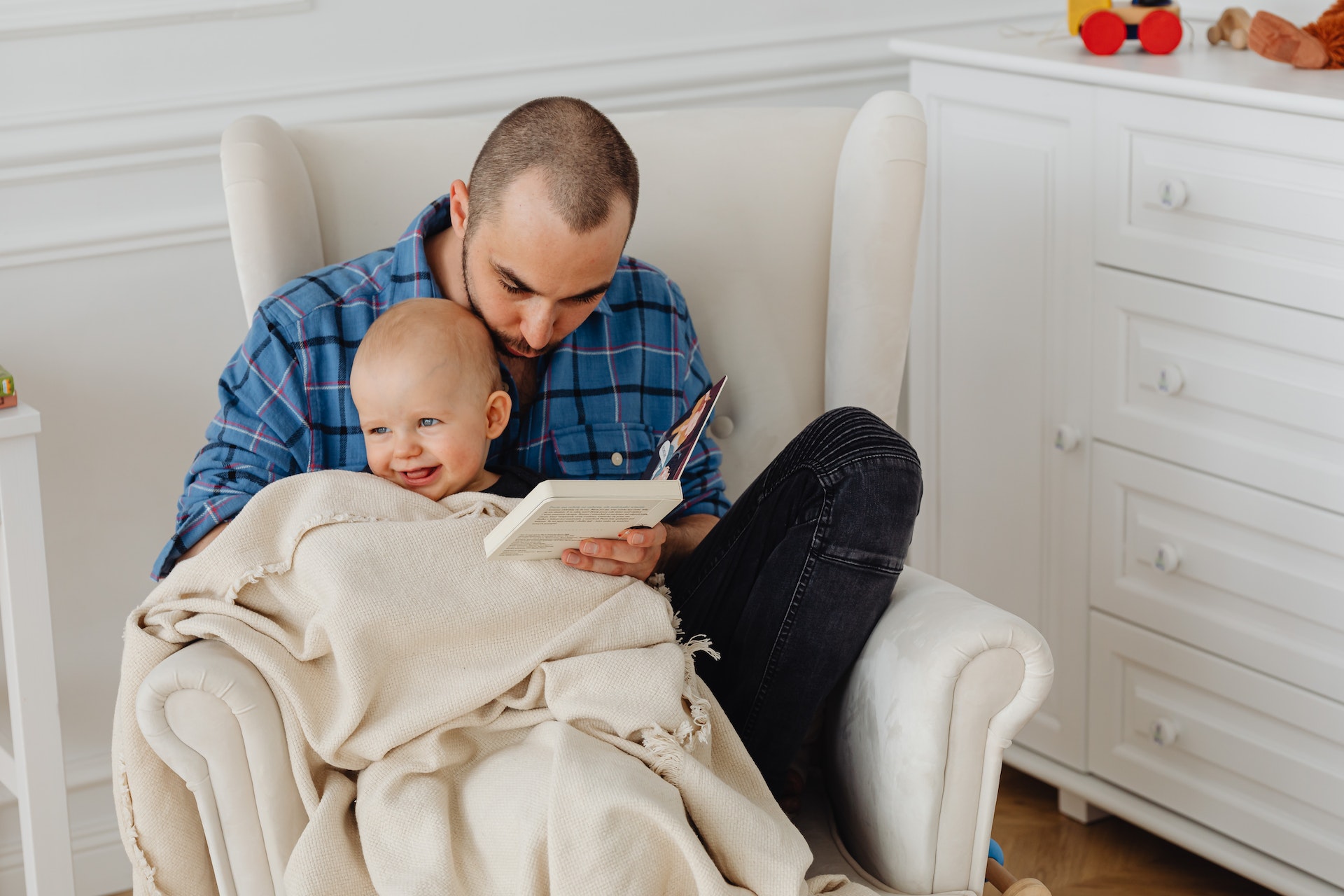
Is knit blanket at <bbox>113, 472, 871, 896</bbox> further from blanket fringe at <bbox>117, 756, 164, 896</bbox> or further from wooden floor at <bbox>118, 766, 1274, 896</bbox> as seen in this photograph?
wooden floor at <bbox>118, 766, 1274, 896</bbox>

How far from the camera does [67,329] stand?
1811mm

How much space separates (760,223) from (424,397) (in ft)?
1.79

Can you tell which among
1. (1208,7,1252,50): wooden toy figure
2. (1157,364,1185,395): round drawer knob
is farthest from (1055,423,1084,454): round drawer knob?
(1208,7,1252,50): wooden toy figure

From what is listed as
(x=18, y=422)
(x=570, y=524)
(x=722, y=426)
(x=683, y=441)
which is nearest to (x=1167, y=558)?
(x=722, y=426)

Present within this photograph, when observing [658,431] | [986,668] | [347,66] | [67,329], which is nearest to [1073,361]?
[658,431]

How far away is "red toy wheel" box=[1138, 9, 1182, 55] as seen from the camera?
1.79 meters

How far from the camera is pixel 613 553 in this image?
3.92 ft

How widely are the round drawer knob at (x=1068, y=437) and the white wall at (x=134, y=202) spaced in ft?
2.84

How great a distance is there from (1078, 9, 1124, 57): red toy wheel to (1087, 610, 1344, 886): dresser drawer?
0.77 meters

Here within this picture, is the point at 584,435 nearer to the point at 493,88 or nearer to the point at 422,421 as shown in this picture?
the point at 422,421

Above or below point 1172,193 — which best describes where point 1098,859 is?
below

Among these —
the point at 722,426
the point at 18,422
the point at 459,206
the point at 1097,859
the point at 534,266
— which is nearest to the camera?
the point at 534,266

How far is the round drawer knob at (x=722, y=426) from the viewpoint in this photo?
1.63 meters

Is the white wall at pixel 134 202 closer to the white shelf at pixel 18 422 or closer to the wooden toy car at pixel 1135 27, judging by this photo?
the white shelf at pixel 18 422
